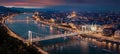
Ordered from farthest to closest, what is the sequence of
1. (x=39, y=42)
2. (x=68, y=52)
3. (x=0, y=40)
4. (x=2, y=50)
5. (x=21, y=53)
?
1. (x=39, y=42)
2. (x=68, y=52)
3. (x=0, y=40)
4. (x=21, y=53)
5. (x=2, y=50)

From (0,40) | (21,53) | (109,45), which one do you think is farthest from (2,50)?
(109,45)

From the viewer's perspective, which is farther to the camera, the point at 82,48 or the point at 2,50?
the point at 82,48

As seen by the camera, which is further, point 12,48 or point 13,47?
point 13,47

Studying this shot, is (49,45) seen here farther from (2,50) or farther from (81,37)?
(2,50)

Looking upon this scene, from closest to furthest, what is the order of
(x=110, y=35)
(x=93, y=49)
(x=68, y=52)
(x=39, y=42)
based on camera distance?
(x=68, y=52)
(x=93, y=49)
(x=39, y=42)
(x=110, y=35)

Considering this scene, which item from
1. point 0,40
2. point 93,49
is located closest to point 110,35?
point 93,49

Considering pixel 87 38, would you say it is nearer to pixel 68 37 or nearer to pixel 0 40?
pixel 68 37

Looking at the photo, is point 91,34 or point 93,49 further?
point 91,34

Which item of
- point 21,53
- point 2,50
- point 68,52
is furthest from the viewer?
point 68,52

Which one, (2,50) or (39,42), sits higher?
(2,50)
